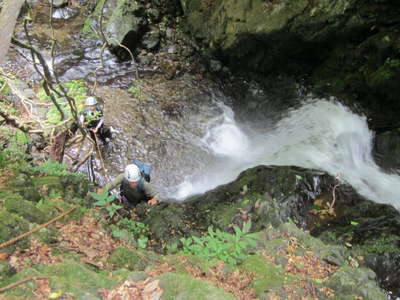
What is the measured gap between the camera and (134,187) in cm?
596

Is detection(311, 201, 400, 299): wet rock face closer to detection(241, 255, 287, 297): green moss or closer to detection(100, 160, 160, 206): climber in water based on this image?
detection(241, 255, 287, 297): green moss

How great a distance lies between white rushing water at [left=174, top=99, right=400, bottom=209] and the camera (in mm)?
7219

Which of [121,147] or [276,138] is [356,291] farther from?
[121,147]

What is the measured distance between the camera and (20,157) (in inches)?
217

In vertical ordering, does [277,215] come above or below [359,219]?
below

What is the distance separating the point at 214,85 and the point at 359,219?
676 cm

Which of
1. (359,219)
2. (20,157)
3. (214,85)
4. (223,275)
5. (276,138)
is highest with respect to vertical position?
(214,85)

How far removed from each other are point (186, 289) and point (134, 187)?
3401mm

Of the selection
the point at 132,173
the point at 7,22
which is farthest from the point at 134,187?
the point at 7,22

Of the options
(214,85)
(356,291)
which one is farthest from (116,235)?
(214,85)

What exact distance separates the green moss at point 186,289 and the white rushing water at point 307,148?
15.5ft

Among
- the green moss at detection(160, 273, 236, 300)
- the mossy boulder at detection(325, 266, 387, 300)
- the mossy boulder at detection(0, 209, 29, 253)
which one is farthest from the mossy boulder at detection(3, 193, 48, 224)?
the mossy boulder at detection(325, 266, 387, 300)

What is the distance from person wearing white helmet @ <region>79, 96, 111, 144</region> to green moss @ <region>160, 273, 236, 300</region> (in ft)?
14.3

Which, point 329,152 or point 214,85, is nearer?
point 329,152
